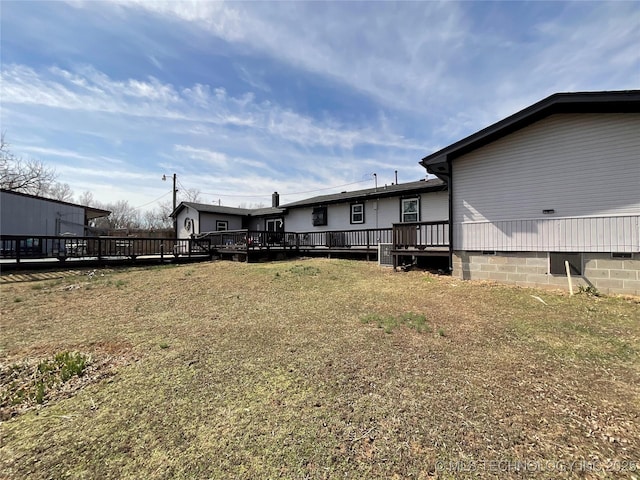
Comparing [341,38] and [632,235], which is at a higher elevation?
[341,38]

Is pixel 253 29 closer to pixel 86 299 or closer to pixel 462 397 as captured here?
pixel 86 299

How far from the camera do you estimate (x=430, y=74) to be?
35.2 feet

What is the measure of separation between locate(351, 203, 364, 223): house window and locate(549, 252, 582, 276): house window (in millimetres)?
9375

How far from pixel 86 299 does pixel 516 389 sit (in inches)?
364

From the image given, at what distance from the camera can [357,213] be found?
16016 mm

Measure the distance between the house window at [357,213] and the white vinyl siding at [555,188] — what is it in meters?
7.00

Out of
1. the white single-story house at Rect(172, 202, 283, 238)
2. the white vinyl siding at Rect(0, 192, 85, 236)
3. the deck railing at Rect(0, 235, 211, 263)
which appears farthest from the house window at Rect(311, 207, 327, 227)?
the white vinyl siding at Rect(0, 192, 85, 236)

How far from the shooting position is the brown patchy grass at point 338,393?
2.03 meters

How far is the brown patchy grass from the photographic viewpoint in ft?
6.66

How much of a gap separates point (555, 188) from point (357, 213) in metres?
9.48

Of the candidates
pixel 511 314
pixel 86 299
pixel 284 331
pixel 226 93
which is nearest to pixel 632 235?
pixel 511 314

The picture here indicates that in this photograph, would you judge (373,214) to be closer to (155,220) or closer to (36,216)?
(36,216)

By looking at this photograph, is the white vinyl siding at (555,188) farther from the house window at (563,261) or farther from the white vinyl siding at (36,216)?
the white vinyl siding at (36,216)

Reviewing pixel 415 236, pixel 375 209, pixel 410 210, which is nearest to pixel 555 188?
pixel 415 236
